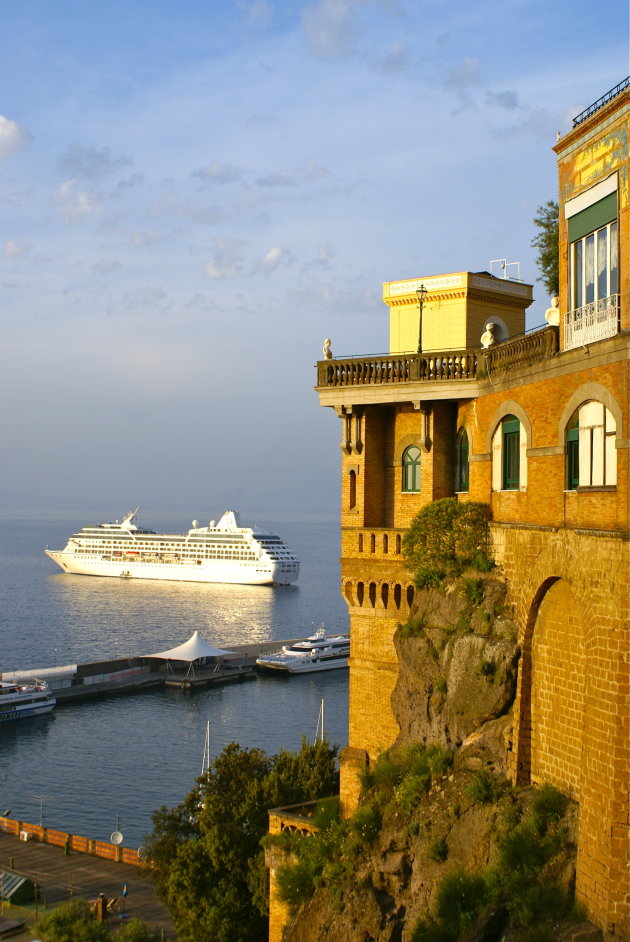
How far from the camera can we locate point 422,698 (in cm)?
2266

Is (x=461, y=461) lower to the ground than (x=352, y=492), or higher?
higher

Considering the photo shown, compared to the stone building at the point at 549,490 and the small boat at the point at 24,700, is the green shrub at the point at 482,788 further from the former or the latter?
the small boat at the point at 24,700

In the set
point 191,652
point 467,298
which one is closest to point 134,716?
point 191,652

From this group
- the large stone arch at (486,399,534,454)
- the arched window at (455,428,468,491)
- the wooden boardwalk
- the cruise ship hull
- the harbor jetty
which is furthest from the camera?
the cruise ship hull

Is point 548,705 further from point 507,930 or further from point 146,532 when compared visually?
point 146,532

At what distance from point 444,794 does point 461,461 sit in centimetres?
849

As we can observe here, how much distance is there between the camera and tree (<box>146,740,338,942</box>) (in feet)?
89.6

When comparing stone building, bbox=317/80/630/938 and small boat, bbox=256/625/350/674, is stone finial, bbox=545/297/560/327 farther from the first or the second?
small boat, bbox=256/625/350/674

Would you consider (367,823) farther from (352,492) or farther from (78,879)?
(78,879)

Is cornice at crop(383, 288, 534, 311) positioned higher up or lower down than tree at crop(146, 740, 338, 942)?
higher up

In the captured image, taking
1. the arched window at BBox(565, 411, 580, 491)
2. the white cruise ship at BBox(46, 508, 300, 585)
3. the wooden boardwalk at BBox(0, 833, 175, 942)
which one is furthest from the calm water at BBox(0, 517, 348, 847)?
the arched window at BBox(565, 411, 580, 491)

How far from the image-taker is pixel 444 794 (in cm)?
2019

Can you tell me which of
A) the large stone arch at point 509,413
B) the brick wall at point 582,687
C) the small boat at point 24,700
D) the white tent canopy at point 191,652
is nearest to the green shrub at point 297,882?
the brick wall at point 582,687

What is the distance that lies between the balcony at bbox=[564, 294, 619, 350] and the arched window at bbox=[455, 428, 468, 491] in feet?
20.3
